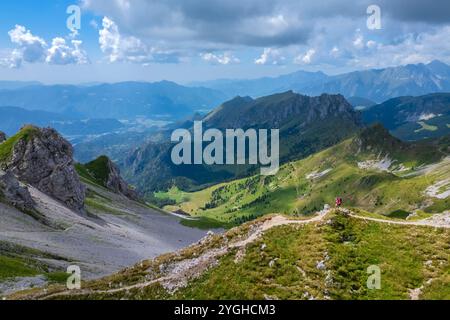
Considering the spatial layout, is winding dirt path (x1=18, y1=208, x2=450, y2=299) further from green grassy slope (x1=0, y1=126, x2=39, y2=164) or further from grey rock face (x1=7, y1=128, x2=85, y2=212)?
green grassy slope (x1=0, y1=126, x2=39, y2=164)

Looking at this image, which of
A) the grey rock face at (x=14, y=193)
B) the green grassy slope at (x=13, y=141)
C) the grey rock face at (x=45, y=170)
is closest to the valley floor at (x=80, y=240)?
the grey rock face at (x=14, y=193)

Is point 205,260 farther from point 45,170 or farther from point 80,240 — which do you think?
point 45,170

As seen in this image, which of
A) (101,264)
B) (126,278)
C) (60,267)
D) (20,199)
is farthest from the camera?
(20,199)

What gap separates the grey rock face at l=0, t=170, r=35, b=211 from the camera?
117131 millimetres

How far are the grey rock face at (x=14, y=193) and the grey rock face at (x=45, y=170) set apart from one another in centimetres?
3709

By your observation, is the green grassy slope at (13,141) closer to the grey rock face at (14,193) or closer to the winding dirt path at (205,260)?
the grey rock face at (14,193)

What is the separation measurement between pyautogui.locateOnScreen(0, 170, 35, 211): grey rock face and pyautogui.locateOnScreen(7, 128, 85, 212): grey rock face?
122 ft

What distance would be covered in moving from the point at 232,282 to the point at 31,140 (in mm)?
150926

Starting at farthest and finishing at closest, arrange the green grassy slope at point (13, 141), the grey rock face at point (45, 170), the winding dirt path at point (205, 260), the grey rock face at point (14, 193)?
the green grassy slope at point (13, 141)
the grey rock face at point (45, 170)
the grey rock face at point (14, 193)
the winding dirt path at point (205, 260)

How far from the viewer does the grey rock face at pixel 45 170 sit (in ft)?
528

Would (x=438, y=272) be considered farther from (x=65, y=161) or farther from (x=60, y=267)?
(x=65, y=161)
